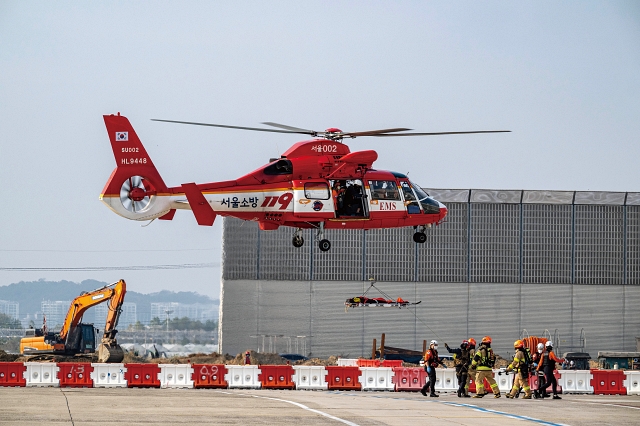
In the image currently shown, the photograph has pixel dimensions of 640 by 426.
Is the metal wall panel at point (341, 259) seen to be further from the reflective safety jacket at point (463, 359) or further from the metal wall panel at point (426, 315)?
the reflective safety jacket at point (463, 359)

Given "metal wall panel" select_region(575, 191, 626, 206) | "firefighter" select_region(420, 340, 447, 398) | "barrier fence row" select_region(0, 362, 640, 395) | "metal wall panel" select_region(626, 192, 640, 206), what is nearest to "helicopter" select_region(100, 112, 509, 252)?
"barrier fence row" select_region(0, 362, 640, 395)

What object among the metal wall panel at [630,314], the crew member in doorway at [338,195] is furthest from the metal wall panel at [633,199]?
the crew member in doorway at [338,195]

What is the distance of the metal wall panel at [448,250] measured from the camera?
59.2 metres

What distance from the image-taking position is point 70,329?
46781 millimetres

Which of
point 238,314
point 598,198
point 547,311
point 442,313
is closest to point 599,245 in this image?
point 598,198

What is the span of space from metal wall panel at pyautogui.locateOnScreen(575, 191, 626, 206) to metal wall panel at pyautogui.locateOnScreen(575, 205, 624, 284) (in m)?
0.34

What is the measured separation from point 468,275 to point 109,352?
23880 millimetres

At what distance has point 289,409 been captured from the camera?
21.0 metres

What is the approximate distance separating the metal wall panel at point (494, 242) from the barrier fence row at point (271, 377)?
96.1 feet

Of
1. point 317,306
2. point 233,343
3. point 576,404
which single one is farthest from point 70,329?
point 576,404

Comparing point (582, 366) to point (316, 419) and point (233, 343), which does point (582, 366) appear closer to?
point (233, 343)

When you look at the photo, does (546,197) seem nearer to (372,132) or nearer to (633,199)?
(633,199)

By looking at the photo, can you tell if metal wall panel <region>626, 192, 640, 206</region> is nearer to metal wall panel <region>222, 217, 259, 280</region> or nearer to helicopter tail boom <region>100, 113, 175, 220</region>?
metal wall panel <region>222, 217, 259, 280</region>

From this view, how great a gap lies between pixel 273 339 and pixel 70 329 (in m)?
14.3
